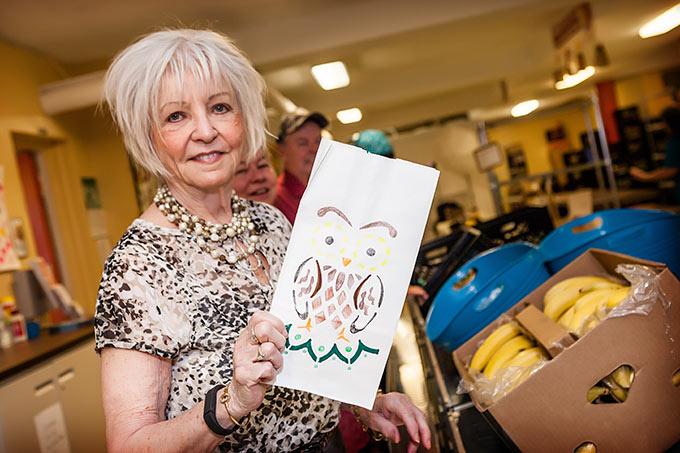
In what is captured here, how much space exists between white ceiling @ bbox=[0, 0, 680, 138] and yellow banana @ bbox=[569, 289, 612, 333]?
1.14 meters

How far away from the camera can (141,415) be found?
968mm

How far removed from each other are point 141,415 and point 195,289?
23cm

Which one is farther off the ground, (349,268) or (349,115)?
(349,115)

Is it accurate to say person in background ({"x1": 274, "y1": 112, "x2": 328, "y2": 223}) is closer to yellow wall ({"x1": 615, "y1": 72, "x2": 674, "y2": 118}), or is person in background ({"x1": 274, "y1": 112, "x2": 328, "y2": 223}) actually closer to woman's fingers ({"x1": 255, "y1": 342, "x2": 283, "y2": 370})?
woman's fingers ({"x1": 255, "y1": 342, "x2": 283, "y2": 370})

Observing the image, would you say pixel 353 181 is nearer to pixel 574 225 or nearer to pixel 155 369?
pixel 155 369

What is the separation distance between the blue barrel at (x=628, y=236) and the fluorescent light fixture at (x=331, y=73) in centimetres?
469

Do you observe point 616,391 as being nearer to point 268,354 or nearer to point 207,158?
point 268,354

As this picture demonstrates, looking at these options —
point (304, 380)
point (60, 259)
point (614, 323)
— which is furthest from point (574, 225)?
point (60, 259)

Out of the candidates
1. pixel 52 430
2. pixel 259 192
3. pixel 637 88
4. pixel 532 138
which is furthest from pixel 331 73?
pixel 532 138

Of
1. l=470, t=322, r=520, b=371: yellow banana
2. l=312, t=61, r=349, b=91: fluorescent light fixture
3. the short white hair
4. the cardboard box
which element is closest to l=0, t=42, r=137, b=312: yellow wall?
l=312, t=61, r=349, b=91: fluorescent light fixture

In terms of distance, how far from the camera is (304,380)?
95cm

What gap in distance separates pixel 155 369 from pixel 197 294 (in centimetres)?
15

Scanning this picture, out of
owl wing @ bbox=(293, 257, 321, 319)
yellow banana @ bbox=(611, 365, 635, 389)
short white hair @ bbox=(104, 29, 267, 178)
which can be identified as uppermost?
short white hair @ bbox=(104, 29, 267, 178)

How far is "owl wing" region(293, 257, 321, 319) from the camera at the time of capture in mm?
966
